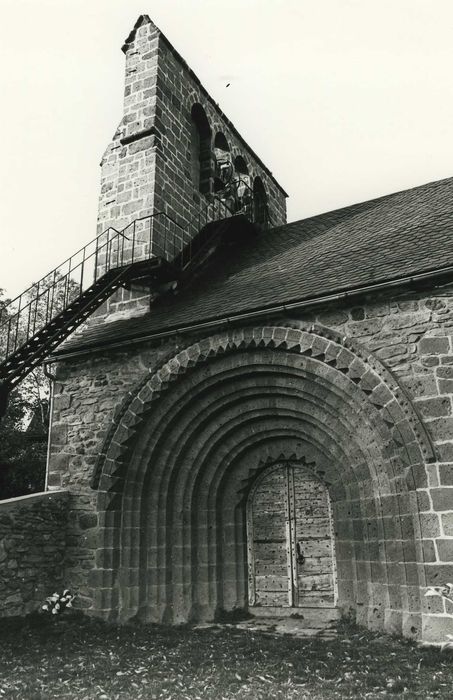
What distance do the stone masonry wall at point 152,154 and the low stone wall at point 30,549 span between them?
12.1ft

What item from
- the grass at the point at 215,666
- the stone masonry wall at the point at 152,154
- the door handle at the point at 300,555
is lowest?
the grass at the point at 215,666

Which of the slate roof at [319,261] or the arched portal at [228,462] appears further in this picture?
the slate roof at [319,261]

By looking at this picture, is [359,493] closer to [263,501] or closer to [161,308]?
[263,501]

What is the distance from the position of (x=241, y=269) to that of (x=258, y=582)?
202 inches

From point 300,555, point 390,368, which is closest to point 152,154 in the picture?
point 390,368

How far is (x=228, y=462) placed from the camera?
9039 millimetres

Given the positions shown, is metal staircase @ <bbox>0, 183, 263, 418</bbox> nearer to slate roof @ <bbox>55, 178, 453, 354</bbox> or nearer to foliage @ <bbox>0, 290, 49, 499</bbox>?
slate roof @ <bbox>55, 178, 453, 354</bbox>

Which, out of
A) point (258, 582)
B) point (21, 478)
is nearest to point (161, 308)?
point (258, 582)

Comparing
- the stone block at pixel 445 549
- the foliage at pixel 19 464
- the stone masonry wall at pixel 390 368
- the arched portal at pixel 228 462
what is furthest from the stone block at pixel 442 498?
the foliage at pixel 19 464

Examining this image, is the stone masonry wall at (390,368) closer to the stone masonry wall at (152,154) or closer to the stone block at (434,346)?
the stone block at (434,346)

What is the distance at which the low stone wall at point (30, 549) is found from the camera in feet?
27.2

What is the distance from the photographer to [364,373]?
744 cm

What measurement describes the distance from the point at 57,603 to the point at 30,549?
817mm

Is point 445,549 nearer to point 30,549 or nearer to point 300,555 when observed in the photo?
point 300,555
